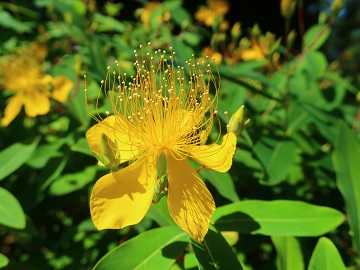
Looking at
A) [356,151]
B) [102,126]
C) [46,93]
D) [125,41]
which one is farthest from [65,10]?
[356,151]

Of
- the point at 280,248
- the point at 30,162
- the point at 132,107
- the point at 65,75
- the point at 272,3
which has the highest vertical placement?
the point at 132,107

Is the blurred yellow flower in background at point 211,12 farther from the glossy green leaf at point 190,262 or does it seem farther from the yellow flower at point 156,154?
the glossy green leaf at point 190,262

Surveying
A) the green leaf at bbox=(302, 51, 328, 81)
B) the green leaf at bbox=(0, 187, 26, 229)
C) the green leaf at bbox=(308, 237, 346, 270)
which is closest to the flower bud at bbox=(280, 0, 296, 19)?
the green leaf at bbox=(302, 51, 328, 81)

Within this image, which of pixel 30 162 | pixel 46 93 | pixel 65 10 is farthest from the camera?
pixel 65 10

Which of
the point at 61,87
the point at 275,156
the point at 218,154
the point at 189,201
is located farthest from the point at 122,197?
the point at 61,87

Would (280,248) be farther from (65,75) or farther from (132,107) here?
(65,75)

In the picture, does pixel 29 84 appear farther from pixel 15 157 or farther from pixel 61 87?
pixel 15 157

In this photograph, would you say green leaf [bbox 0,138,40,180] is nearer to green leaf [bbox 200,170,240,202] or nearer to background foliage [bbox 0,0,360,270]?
background foliage [bbox 0,0,360,270]

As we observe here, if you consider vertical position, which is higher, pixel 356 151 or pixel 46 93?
pixel 356 151
